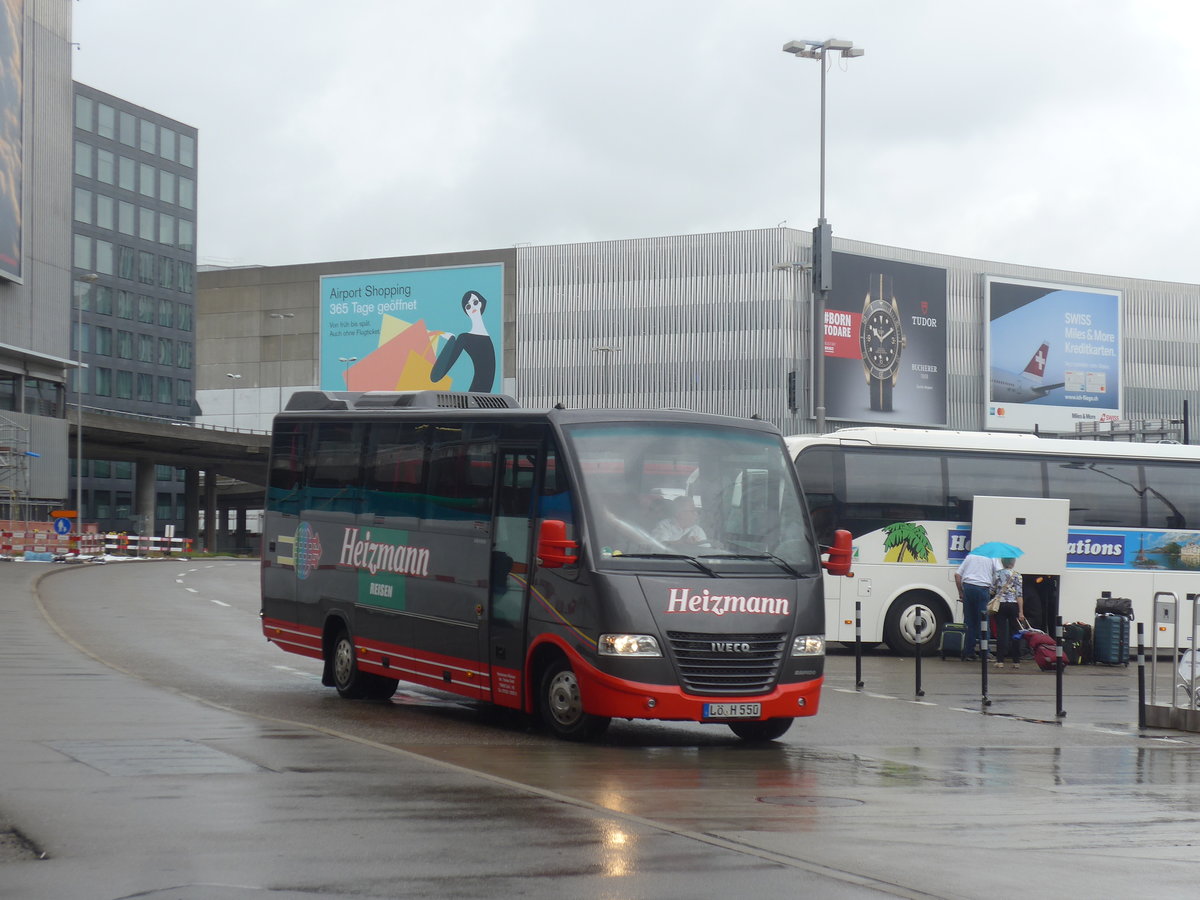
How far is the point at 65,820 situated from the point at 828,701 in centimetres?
1079

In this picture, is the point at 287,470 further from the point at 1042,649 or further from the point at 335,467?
the point at 1042,649

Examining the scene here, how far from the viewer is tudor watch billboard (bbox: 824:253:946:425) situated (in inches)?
3688

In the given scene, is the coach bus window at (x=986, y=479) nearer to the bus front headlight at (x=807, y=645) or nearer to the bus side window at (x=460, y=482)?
the bus side window at (x=460, y=482)

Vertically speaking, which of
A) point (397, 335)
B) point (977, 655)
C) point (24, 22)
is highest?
point (24, 22)

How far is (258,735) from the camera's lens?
39.8 feet

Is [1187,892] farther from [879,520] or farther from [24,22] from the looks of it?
[24,22]

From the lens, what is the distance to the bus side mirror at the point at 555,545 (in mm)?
12312

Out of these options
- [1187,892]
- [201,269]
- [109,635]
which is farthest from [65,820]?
[201,269]

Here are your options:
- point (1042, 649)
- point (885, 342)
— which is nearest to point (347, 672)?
point (1042, 649)

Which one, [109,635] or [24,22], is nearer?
[109,635]

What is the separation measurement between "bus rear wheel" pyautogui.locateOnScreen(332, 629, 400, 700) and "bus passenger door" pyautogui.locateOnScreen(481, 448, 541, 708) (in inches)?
103

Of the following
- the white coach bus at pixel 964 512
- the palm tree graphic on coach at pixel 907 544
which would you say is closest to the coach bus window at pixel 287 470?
the white coach bus at pixel 964 512

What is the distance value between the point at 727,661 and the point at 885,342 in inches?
3366

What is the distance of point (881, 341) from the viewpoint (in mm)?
95938
